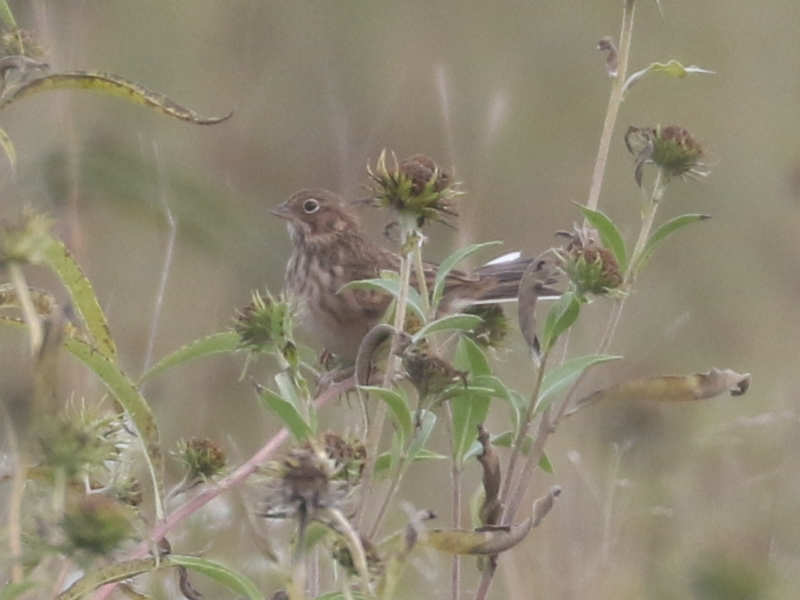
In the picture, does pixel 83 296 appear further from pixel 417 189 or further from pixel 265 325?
pixel 417 189

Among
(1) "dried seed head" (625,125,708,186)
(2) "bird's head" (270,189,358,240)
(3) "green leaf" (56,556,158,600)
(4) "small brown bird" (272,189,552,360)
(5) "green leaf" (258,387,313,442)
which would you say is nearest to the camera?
(3) "green leaf" (56,556,158,600)

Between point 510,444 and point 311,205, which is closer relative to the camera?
point 510,444

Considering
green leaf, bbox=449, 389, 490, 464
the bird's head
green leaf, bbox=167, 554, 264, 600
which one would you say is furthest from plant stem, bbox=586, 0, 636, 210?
the bird's head

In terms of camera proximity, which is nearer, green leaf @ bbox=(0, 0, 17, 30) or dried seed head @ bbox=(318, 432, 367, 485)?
dried seed head @ bbox=(318, 432, 367, 485)

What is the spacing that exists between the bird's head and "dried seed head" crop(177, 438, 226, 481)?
7.62 feet

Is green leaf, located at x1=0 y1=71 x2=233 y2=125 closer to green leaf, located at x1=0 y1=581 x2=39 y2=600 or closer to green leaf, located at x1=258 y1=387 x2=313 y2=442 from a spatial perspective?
green leaf, located at x1=258 y1=387 x2=313 y2=442

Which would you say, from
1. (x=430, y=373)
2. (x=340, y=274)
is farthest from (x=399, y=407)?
(x=340, y=274)

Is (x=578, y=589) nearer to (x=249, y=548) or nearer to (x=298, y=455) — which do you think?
(x=249, y=548)

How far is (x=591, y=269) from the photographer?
1815mm

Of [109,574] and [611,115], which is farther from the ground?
[611,115]

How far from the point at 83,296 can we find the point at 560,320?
52 cm

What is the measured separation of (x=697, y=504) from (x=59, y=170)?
62.8 inches

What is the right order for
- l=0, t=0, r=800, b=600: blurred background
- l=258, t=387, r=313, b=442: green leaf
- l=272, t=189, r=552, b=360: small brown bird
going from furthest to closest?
l=272, t=189, r=552, b=360: small brown bird → l=0, t=0, r=800, b=600: blurred background → l=258, t=387, r=313, b=442: green leaf

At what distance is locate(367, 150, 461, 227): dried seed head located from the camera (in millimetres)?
1810
